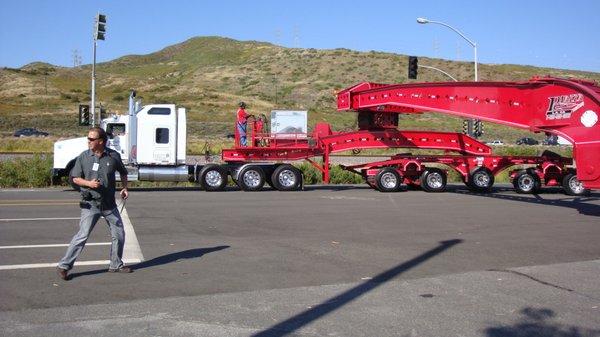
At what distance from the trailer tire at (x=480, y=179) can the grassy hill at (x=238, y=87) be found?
33.7 meters

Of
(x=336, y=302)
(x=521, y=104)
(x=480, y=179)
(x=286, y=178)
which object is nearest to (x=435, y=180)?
(x=480, y=179)

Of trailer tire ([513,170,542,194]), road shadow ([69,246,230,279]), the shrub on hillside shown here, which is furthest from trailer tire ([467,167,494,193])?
road shadow ([69,246,230,279])

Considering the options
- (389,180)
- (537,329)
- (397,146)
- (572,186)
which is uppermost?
(397,146)

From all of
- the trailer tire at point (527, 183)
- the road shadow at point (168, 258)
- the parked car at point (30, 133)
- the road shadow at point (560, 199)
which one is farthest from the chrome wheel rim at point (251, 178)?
the parked car at point (30, 133)

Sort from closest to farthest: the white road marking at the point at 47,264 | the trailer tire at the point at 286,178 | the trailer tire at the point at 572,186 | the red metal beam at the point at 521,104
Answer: the white road marking at the point at 47,264 → the red metal beam at the point at 521,104 → the trailer tire at the point at 286,178 → the trailer tire at the point at 572,186

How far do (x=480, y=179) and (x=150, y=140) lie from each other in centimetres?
1169

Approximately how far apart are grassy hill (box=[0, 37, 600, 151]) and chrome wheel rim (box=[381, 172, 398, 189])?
105 ft

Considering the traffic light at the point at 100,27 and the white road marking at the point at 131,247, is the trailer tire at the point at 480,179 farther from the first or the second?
the traffic light at the point at 100,27

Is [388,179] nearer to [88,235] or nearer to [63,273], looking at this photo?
[88,235]

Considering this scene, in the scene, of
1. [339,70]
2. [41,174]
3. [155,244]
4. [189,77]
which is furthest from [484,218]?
[189,77]

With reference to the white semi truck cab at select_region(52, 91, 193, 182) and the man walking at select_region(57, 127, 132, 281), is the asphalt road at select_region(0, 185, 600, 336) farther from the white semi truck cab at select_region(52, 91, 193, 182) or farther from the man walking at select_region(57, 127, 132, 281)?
the white semi truck cab at select_region(52, 91, 193, 182)

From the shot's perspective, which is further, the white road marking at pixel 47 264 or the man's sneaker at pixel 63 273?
the white road marking at pixel 47 264

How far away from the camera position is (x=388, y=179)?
24.1 m

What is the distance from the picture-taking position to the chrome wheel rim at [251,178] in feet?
76.5
